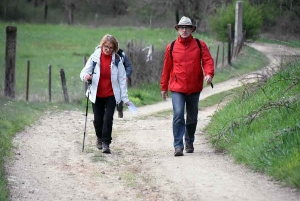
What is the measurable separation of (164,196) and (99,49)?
3803 millimetres

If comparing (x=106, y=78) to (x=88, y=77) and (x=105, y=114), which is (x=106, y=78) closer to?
(x=88, y=77)

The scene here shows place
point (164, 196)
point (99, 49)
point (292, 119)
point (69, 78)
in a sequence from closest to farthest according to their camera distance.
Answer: point (164, 196) < point (292, 119) < point (99, 49) < point (69, 78)

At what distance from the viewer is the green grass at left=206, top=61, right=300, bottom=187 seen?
7.99 m

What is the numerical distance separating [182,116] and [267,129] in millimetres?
1352

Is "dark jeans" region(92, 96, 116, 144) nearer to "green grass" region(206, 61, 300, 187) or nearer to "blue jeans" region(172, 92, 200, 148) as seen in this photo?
"blue jeans" region(172, 92, 200, 148)

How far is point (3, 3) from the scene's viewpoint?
71.8 meters

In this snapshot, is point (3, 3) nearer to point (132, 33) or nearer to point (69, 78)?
point (132, 33)

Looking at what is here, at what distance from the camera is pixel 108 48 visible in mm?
10453

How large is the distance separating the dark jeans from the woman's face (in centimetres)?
73

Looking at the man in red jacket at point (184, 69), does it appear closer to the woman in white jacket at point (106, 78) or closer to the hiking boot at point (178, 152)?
the hiking boot at point (178, 152)

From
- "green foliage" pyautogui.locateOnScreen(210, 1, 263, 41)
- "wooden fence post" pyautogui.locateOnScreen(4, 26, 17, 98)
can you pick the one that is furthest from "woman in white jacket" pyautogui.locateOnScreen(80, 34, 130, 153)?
"green foliage" pyautogui.locateOnScreen(210, 1, 263, 41)

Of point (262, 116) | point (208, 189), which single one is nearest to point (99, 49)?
point (262, 116)

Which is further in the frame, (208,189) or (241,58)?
(241,58)

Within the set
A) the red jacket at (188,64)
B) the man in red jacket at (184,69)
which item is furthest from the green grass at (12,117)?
the red jacket at (188,64)
